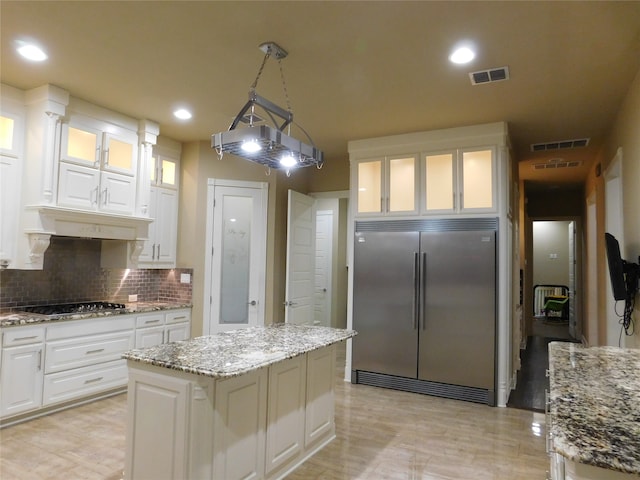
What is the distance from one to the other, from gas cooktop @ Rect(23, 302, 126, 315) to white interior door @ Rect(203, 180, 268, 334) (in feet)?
3.56

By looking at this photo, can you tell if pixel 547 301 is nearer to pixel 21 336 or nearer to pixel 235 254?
pixel 235 254

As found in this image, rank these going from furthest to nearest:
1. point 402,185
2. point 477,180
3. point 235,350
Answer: point 402,185 → point 477,180 → point 235,350

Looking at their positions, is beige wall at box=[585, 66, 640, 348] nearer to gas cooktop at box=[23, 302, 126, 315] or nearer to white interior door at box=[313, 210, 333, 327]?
white interior door at box=[313, 210, 333, 327]

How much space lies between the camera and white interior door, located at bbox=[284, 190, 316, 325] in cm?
524

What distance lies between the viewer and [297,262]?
17.8ft

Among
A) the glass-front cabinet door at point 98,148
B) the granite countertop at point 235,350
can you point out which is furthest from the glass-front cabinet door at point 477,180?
the glass-front cabinet door at point 98,148

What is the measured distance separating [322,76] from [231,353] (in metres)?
2.21

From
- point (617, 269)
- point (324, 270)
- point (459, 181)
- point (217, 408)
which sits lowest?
point (217, 408)

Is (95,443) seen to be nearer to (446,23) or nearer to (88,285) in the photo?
(88,285)

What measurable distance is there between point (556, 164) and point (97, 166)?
19.4ft

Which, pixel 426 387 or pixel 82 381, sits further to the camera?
pixel 426 387

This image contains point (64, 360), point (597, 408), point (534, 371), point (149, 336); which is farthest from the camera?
point (534, 371)

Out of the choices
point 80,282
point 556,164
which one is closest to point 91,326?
point 80,282

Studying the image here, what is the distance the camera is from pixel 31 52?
3076 mm
